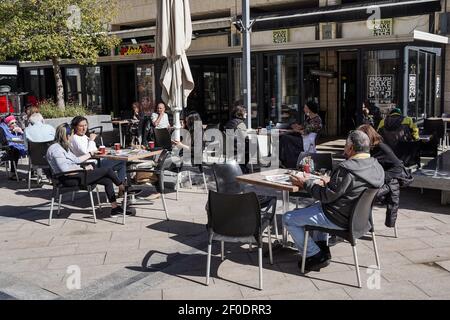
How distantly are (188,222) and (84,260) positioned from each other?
64.2 inches

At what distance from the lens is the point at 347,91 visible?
14930 millimetres

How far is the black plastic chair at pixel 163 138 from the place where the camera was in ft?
27.7

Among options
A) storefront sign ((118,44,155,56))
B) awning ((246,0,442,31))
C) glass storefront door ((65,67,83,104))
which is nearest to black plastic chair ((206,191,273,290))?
awning ((246,0,442,31))

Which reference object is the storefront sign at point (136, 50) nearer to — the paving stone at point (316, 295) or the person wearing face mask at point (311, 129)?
the person wearing face mask at point (311, 129)

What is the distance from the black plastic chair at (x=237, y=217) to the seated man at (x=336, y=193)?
51 centimetres

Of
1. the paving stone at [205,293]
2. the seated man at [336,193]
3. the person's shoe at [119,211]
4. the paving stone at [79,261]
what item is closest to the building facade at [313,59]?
the person's shoe at [119,211]

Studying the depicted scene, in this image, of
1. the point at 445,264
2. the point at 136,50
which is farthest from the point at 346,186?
the point at 136,50

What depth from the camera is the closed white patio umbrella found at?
7.92m

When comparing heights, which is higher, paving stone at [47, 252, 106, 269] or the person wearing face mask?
the person wearing face mask

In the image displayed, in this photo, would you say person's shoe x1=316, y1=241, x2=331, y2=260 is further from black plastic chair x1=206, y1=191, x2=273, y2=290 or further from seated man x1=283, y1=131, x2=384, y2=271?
black plastic chair x1=206, y1=191, x2=273, y2=290

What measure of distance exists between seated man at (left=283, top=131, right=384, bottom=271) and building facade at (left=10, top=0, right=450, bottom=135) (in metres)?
6.28

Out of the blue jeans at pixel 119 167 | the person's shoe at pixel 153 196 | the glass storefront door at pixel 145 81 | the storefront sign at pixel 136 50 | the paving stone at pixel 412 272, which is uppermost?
the storefront sign at pixel 136 50
